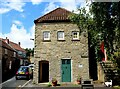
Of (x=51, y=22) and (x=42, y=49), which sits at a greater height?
(x=51, y=22)

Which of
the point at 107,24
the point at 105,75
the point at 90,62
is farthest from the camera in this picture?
the point at 90,62

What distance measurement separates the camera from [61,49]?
28328 mm

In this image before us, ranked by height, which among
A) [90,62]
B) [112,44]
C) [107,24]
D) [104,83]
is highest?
[107,24]

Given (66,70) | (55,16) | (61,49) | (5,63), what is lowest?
(66,70)

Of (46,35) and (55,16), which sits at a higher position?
(55,16)

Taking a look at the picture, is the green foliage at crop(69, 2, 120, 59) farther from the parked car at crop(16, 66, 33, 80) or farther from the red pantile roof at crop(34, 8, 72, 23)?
the parked car at crop(16, 66, 33, 80)

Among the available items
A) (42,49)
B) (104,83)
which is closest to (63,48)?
(42,49)

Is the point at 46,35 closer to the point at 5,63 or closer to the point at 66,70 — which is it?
the point at 66,70

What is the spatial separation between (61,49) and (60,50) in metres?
0.16

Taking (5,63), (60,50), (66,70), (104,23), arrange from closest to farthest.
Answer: (104,23)
(66,70)
(60,50)
(5,63)

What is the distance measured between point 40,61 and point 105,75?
24.3 feet

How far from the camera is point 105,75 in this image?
88.8 feet

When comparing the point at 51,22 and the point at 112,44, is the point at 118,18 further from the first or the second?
the point at 51,22

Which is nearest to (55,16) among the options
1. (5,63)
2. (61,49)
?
(61,49)
